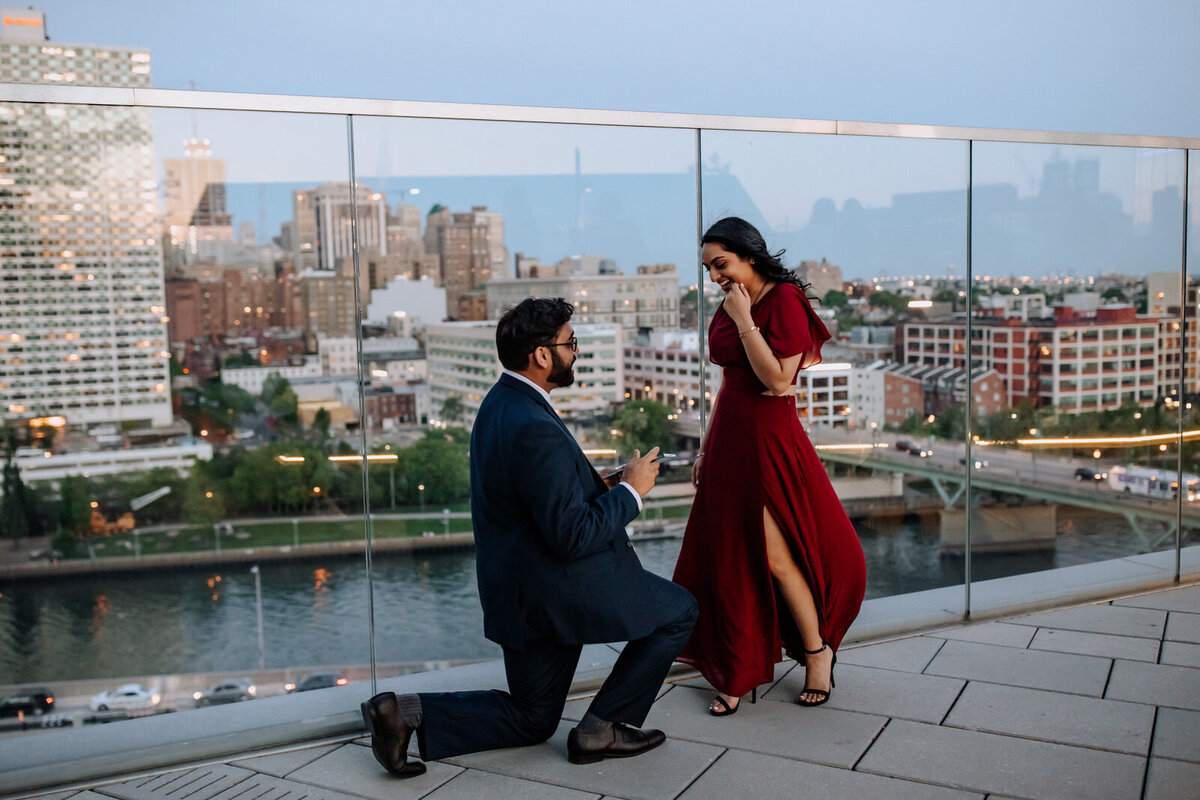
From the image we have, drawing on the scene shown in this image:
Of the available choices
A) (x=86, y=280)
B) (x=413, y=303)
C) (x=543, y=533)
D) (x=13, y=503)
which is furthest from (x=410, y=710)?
(x=13, y=503)

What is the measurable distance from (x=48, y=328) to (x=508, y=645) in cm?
2781

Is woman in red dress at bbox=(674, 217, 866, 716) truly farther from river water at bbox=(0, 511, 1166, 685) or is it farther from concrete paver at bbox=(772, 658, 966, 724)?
river water at bbox=(0, 511, 1166, 685)

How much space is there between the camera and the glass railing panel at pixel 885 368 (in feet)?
57.9

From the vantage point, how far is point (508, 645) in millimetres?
1938

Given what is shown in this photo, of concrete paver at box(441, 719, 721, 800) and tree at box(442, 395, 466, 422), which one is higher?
concrete paver at box(441, 719, 721, 800)

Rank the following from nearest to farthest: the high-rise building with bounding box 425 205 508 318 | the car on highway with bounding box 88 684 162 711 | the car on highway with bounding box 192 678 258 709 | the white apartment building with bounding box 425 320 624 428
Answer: the white apartment building with bounding box 425 320 624 428 < the high-rise building with bounding box 425 205 508 318 < the car on highway with bounding box 192 678 258 709 < the car on highway with bounding box 88 684 162 711

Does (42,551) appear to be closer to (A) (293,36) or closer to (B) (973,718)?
(A) (293,36)

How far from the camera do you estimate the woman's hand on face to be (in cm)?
216

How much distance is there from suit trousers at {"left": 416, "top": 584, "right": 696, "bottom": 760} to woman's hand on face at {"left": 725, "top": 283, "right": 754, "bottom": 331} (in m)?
0.59

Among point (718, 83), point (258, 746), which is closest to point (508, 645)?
point (258, 746)

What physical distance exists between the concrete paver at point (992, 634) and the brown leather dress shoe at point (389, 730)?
1.58 metres

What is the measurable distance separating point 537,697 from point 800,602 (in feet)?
2.22

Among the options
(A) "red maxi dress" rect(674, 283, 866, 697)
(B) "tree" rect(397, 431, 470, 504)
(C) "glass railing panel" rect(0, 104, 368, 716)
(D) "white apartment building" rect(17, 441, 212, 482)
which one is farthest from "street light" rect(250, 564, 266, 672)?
(A) "red maxi dress" rect(674, 283, 866, 697)

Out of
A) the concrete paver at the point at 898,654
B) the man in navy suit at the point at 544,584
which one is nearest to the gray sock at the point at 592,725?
the man in navy suit at the point at 544,584
